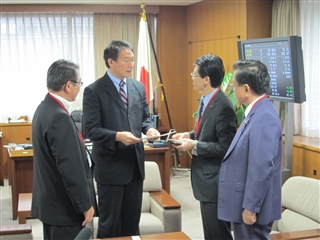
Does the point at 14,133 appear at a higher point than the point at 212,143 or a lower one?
lower

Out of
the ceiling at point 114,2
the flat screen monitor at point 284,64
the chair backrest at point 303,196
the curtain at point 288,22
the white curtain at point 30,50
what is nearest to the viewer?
the chair backrest at point 303,196

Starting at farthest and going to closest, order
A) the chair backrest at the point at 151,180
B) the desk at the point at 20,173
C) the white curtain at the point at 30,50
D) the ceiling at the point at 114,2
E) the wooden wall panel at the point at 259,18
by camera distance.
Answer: the white curtain at the point at 30,50 → the ceiling at the point at 114,2 → the wooden wall panel at the point at 259,18 → the desk at the point at 20,173 → the chair backrest at the point at 151,180

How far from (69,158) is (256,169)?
871mm

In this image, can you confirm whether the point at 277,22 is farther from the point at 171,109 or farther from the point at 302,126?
the point at 171,109

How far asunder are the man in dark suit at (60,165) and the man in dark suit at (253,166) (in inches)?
27.6

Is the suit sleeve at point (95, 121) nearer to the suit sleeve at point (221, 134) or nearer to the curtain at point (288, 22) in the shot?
the suit sleeve at point (221, 134)

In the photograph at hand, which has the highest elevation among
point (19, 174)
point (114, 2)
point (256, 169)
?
point (114, 2)

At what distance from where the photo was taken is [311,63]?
4.98 m

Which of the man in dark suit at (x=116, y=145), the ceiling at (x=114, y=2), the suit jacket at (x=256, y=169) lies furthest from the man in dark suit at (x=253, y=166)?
the ceiling at (x=114, y=2)

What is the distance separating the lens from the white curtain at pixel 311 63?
4922 millimetres

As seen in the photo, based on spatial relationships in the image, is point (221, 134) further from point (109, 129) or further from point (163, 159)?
point (163, 159)

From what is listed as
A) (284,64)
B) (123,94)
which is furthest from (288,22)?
(123,94)

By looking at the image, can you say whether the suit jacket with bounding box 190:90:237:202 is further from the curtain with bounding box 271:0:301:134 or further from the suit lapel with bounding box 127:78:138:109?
the curtain with bounding box 271:0:301:134

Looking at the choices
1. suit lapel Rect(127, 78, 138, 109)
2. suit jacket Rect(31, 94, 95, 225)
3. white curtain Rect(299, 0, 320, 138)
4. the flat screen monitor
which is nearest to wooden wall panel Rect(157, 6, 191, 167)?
white curtain Rect(299, 0, 320, 138)
